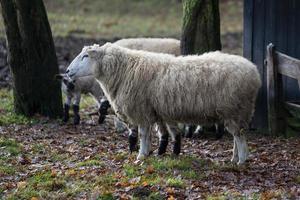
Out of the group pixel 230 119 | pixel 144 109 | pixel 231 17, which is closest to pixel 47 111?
pixel 144 109

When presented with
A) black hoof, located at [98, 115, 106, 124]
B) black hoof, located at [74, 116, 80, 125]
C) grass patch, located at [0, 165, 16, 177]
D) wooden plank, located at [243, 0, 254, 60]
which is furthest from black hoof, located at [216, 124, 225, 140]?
grass patch, located at [0, 165, 16, 177]

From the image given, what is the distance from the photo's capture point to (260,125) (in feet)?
48.4

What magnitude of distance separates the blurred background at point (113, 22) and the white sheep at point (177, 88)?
851 cm

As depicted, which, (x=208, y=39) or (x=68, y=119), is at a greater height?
(x=208, y=39)

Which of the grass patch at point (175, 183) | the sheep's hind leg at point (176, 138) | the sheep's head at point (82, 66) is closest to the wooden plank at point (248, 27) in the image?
the sheep's hind leg at point (176, 138)

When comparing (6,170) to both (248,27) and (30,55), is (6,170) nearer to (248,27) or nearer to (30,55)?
(30,55)

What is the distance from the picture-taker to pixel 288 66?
517 inches

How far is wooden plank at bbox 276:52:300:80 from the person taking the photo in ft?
42.0

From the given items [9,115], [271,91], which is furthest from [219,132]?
[9,115]

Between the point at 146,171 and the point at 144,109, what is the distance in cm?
131

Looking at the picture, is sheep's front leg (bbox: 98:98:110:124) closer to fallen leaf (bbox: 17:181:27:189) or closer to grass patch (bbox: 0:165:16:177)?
grass patch (bbox: 0:165:16:177)

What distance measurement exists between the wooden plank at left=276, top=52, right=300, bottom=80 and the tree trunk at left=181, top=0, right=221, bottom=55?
1.30 metres

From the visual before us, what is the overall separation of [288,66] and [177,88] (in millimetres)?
2524

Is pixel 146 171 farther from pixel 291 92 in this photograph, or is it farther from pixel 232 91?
pixel 291 92
